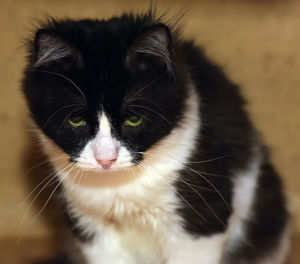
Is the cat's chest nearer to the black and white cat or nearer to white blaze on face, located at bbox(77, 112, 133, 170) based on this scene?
the black and white cat

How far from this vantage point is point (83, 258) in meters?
1.95

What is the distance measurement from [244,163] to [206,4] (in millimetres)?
717

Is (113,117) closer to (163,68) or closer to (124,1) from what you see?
(163,68)

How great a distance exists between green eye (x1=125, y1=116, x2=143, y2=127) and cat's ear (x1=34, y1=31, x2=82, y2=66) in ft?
0.64

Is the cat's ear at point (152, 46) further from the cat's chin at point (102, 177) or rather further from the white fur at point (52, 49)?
the cat's chin at point (102, 177)

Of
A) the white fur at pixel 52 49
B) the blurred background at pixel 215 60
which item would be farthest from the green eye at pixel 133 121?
the blurred background at pixel 215 60

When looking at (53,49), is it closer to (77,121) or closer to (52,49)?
(52,49)

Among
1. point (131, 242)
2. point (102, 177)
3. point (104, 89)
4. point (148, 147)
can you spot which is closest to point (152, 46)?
point (104, 89)

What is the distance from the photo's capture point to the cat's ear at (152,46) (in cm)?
148

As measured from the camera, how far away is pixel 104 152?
4.81ft

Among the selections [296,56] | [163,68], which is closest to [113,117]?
[163,68]

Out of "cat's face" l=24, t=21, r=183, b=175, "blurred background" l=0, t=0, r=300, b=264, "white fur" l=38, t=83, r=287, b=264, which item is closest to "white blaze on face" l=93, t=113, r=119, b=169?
"cat's face" l=24, t=21, r=183, b=175

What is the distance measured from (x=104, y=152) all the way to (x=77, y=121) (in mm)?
122

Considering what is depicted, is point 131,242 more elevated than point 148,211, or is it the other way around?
point 148,211
